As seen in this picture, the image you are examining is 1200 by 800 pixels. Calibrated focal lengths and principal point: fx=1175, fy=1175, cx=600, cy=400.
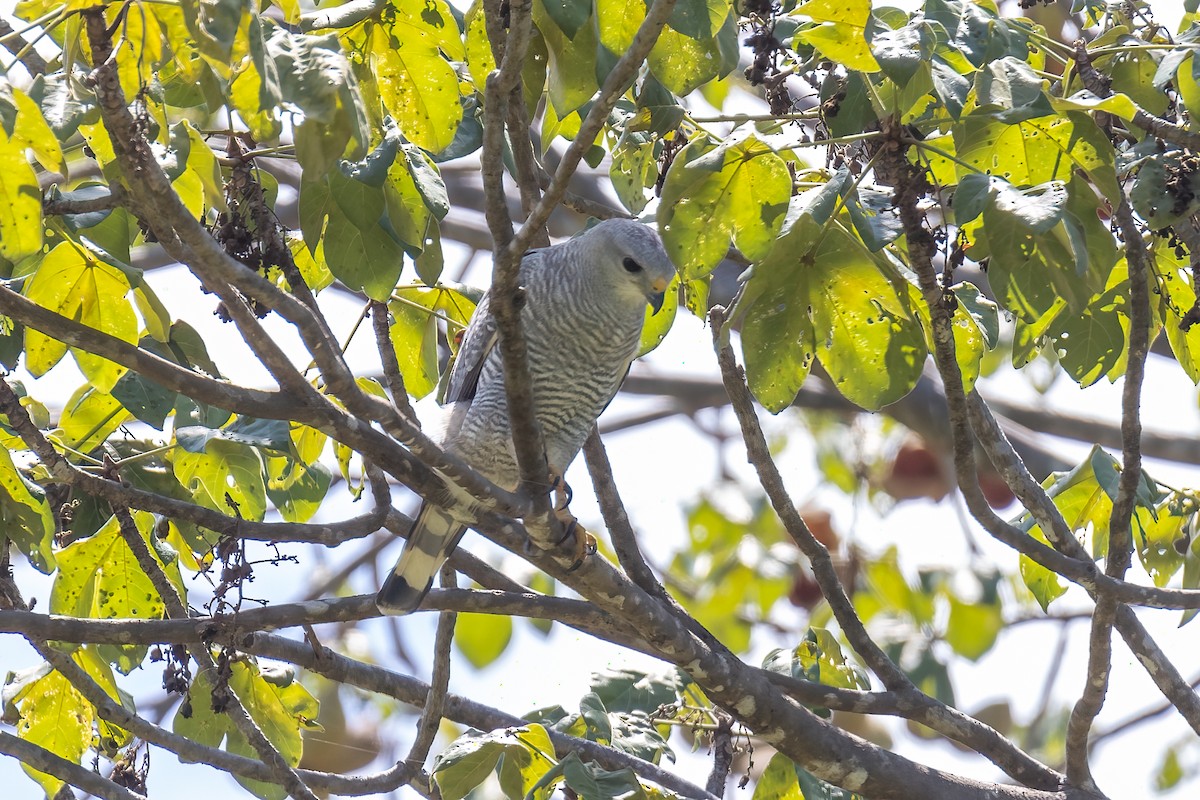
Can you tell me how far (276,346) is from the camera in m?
2.02

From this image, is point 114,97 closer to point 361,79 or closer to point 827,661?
point 361,79

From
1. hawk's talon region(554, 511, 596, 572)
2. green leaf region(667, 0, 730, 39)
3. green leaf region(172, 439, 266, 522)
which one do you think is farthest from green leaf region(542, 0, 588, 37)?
green leaf region(172, 439, 266, 522)

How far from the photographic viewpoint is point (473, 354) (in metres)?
3.92

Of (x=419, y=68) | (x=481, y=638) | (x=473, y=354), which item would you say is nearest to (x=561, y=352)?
(x=473, y=354)

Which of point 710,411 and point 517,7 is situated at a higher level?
point 710,411

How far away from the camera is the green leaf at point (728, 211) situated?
2262mm

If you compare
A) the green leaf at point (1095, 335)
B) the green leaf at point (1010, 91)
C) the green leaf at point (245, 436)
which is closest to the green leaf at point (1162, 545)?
the green leaf at point (1095, 335)

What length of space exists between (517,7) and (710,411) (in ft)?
18.1

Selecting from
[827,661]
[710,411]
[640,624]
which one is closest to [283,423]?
[640,624]

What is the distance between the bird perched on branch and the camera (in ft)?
11.9

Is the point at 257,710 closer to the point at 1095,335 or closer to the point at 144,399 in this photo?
the point at 144,399

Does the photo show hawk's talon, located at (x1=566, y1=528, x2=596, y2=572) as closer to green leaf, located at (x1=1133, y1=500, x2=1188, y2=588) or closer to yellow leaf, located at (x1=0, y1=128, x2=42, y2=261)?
yellow leaf, located at (x1=0, y1=128, x2=42, y2=261)

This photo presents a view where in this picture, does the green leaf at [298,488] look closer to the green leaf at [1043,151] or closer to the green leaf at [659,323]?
the green leaf at [659,323]

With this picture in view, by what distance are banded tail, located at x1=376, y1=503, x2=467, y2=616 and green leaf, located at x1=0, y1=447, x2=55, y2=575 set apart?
1.00 m
